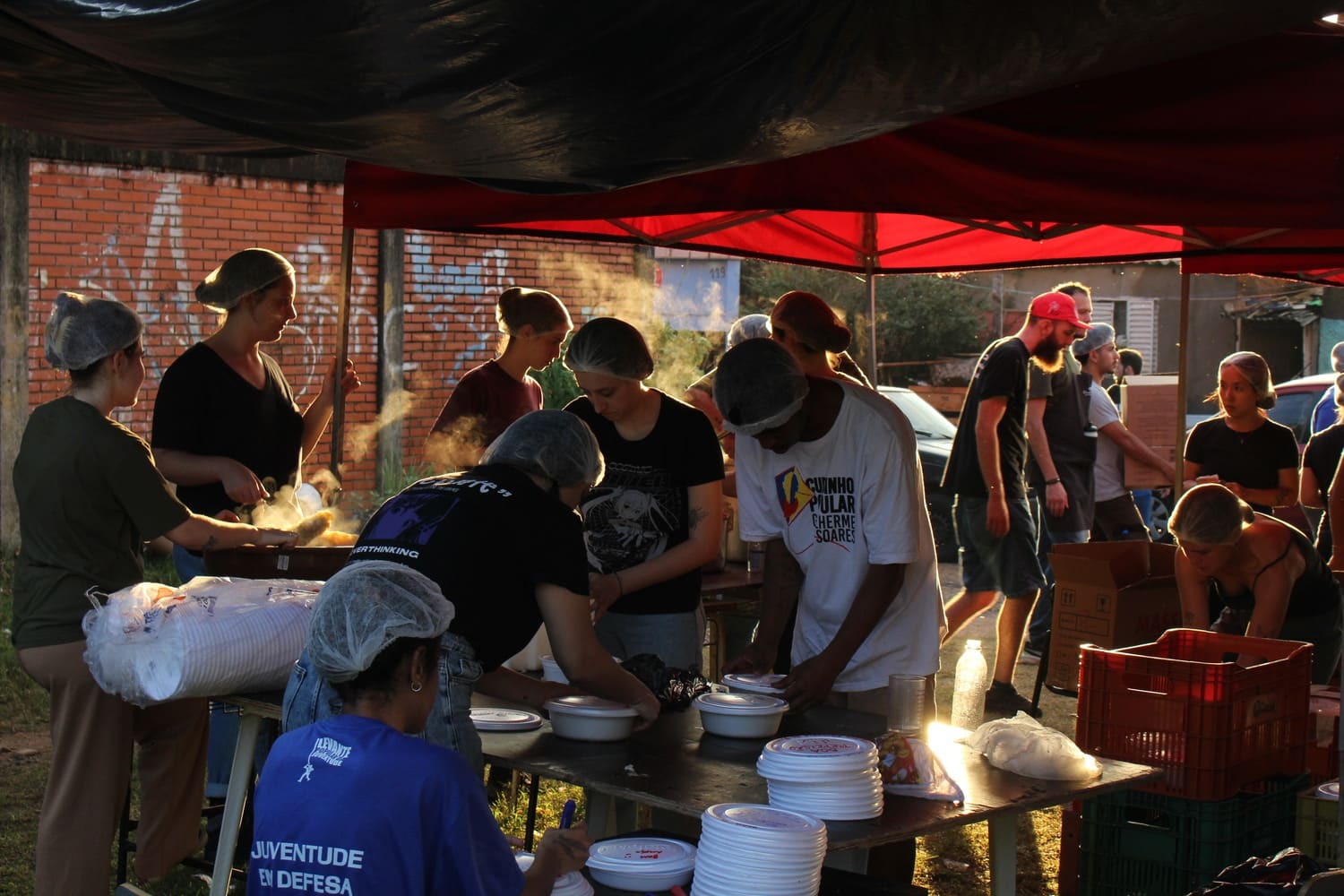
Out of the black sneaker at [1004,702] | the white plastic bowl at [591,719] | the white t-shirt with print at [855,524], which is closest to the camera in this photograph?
the white plastic bowl at [591,719]

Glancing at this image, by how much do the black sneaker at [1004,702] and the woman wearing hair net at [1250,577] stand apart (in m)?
1.71

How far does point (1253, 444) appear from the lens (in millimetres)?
7160

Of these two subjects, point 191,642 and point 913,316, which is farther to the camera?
point 913,316

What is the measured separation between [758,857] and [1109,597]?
4.13 m

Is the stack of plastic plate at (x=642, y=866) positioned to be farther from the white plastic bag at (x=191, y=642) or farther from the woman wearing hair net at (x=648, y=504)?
the woman wearing hair net at (x=648, y=504)

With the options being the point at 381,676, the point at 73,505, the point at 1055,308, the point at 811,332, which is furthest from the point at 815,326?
the point at 1055,308

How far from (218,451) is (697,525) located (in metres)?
1.65

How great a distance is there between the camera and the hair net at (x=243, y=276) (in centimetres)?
468

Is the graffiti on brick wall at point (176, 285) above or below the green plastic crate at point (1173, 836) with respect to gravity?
above

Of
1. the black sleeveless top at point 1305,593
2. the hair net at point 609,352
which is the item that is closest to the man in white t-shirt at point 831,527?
the hair net at point 609,352

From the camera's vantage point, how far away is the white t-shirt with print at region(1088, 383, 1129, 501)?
8.38 metres

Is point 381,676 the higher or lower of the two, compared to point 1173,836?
higher

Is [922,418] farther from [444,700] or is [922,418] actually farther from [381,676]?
[381,676]

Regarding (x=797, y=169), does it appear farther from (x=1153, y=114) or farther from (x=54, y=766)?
(x=54, y=766)
